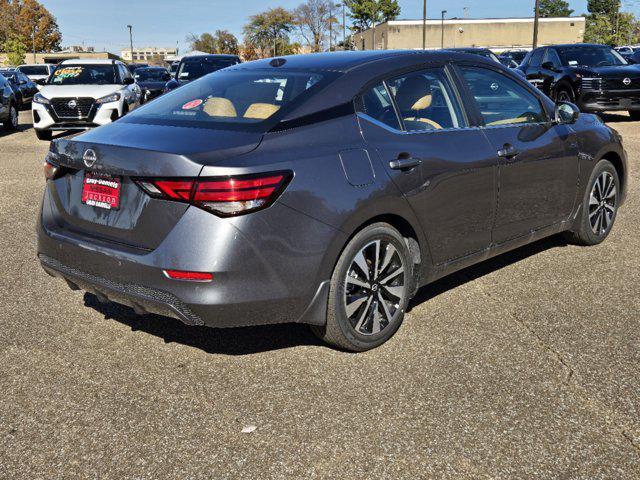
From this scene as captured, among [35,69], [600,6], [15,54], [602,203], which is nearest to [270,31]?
[15,54]

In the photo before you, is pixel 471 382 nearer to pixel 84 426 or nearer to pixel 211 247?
pixel 211 247

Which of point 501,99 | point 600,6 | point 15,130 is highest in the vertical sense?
point 600,6

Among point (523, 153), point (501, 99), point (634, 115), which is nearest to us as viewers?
point (523, 153)

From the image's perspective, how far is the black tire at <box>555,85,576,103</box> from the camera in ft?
53.1

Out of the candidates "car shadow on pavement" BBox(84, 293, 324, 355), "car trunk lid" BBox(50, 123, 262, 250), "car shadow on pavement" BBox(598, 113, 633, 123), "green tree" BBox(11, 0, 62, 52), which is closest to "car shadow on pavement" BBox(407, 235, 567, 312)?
"car shadow on pavement" BBox(84, 293, 324, 355)

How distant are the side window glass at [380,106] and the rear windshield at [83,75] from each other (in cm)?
1297

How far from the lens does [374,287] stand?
150 inches

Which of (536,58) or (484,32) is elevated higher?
(484,32)

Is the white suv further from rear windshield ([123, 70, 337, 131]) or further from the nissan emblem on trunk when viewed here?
the nissan emblem on trunk

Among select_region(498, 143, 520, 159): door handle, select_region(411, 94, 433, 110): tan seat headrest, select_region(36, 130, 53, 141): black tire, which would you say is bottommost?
select_region(36, 130, 53, 141): black tire

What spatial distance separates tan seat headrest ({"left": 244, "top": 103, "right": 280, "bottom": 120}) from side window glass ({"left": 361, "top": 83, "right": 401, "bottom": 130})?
509 millimetres

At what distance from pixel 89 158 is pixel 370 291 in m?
1.65

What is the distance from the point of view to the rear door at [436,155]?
12.5 ft

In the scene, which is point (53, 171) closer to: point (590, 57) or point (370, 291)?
point (370, 291)
